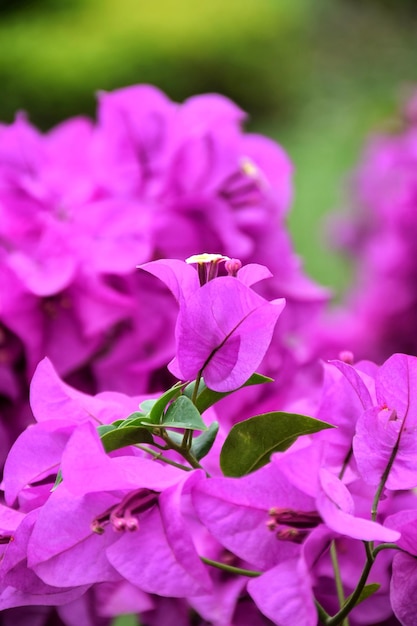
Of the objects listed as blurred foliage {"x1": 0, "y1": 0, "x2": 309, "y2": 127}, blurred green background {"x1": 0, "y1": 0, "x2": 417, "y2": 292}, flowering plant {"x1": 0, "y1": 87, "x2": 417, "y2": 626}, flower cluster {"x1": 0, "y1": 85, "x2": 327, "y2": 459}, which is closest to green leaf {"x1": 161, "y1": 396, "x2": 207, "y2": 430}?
flowering plant {"x1": 0, "y1": 87, "x2": 417, "y2": 626}

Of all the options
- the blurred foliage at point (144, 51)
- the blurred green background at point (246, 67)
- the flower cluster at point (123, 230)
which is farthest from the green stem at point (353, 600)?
the blurred foliage at point (144, 51)

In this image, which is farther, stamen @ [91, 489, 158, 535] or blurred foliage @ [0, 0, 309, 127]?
blurred foliage @ [0, 0, 309, 127]

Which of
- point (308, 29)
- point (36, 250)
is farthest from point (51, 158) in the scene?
point (308, 29)

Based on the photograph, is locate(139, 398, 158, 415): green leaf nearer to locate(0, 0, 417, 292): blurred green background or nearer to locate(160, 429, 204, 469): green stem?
locate(160, 429, 204, 469): green stem

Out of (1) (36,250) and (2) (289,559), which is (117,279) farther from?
(2) (289,559)

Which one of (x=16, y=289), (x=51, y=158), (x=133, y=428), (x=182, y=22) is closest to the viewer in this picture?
(x=133, y=428)

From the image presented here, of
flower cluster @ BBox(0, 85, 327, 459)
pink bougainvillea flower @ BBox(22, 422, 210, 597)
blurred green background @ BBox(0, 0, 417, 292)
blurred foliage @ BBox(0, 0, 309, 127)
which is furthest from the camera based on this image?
blurred foliage @ BBox(0, 0, 309, 127)

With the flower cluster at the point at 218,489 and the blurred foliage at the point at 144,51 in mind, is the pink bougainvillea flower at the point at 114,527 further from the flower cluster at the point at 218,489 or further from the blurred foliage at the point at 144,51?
the blurred foliage at the point at 144,51
